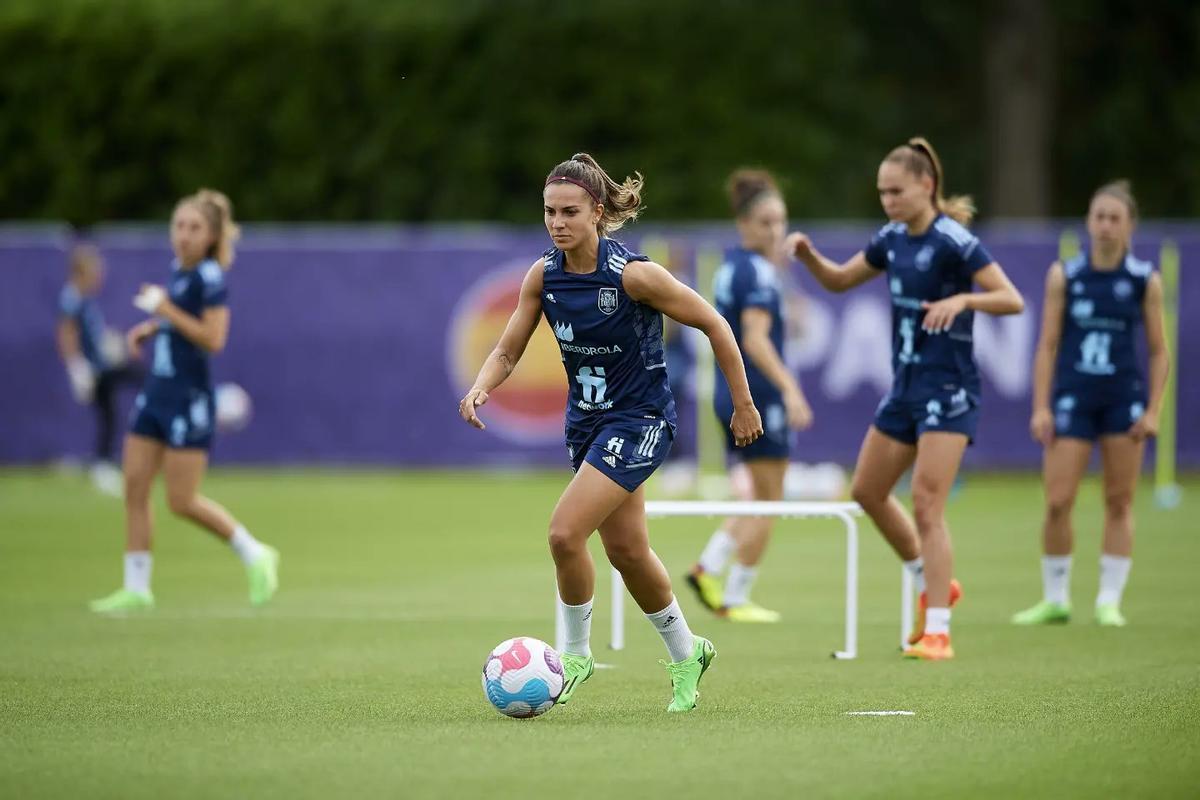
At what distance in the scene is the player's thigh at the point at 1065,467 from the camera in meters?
10.8

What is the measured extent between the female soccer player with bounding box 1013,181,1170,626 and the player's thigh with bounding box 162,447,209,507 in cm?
480

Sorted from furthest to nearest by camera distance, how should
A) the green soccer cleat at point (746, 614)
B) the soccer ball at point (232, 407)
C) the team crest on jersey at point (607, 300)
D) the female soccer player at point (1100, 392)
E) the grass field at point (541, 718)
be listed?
the soccer ball at point (232, 407)
the green soccer cleat at point (746, 614)
the female soccer player at point (1100, 392)
the team crest on jersey at point (607, 300)
the grass field at point (541, 718)

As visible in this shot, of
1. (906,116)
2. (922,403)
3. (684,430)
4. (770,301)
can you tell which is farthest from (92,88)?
(922,403)

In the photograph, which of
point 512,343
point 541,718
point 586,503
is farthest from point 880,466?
point 541,718

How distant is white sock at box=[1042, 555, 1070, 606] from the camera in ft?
35.6

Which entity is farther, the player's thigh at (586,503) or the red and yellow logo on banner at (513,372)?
the red and yellow logo on banner at (513,372)

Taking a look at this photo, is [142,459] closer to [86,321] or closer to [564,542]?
[564,542]

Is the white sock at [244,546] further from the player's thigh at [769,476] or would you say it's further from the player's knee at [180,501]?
the player's thigh at [769,476]

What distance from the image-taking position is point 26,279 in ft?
72.6

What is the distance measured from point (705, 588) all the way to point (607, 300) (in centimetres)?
393

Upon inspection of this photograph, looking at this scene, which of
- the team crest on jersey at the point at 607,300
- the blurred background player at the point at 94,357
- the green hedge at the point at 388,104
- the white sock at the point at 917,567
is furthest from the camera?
the green hedge at the point at 388,104

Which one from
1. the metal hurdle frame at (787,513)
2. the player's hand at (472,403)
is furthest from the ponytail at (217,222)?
the player's hand at (472,403)

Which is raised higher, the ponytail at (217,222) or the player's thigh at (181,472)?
the ponytail at (217,222)

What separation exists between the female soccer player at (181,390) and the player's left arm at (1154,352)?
5.24 meters
